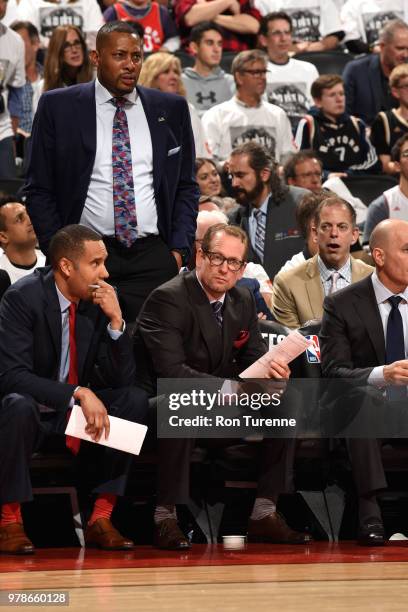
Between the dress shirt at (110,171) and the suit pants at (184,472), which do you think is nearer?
the suit pants at (184,472)

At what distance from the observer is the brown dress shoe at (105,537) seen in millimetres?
5039

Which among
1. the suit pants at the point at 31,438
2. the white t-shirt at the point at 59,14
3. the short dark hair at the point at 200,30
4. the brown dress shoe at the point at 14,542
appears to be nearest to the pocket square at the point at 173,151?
the suit pants at the point at 31,438

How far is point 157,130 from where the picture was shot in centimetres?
568

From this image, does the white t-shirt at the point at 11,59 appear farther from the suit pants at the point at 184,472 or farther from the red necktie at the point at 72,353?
the suit pants at the point at 184,472

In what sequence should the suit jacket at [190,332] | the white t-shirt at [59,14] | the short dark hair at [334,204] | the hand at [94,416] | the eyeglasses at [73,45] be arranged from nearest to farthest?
the hand at [94,416], the suit jacket at [190,332], the short dark hair at [334,204], the eyeglasses at [73,45], the white t-shirt at [59,14]

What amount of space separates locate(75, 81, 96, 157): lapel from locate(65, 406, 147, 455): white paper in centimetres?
124

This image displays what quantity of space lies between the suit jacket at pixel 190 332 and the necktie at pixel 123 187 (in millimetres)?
294

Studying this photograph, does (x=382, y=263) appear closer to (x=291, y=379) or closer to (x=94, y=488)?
(x=291, y=379)

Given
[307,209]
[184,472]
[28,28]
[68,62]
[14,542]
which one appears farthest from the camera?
[28,28]

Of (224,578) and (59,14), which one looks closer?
(224,578)

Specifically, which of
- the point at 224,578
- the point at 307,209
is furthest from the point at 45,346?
the point at 307,209

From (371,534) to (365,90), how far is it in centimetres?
643

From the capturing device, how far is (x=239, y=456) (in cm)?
542

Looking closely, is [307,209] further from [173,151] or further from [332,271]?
[173,151]
